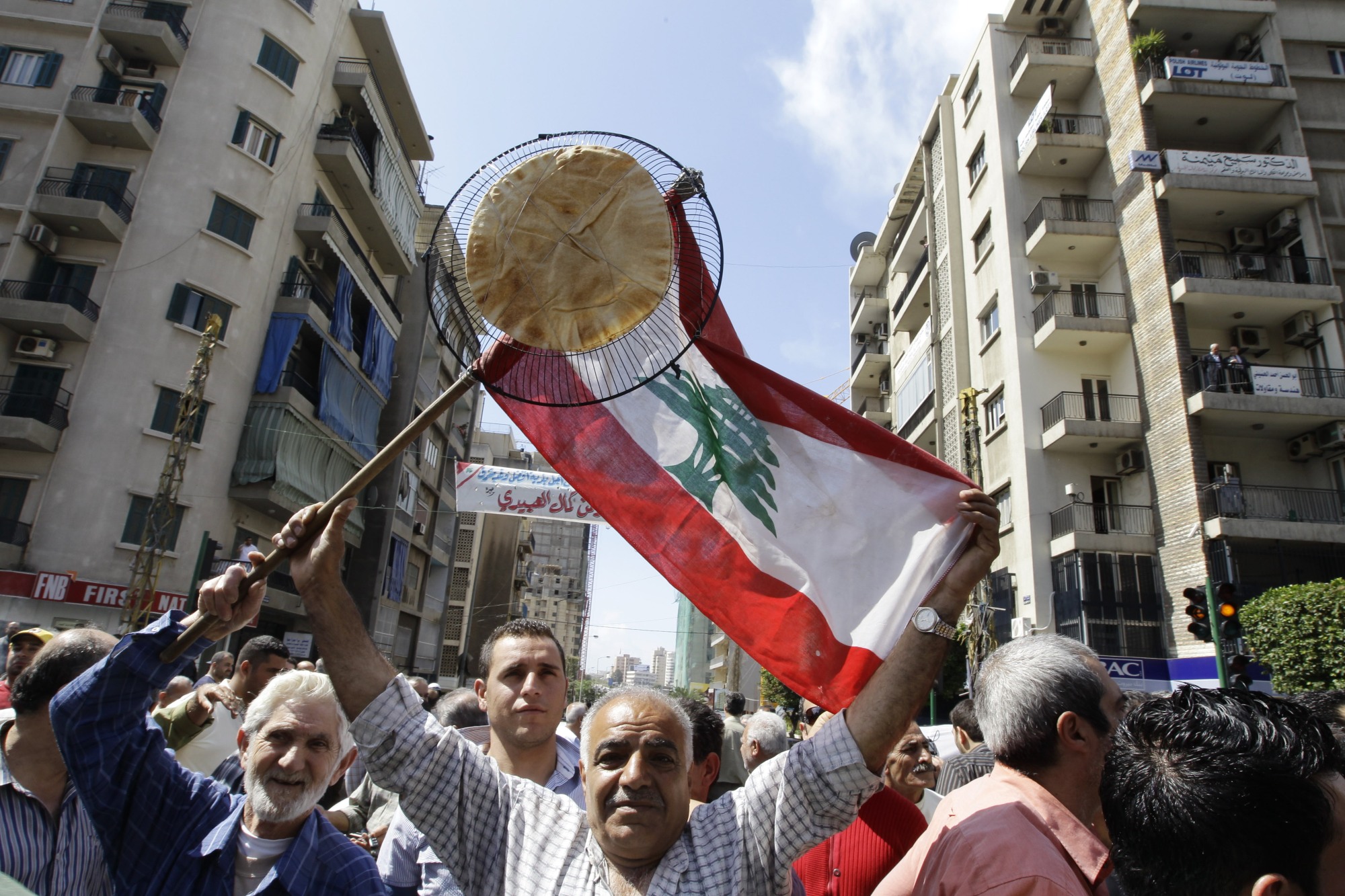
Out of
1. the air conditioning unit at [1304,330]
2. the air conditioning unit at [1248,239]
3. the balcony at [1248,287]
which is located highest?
the air conditioning unit at [1248,239]

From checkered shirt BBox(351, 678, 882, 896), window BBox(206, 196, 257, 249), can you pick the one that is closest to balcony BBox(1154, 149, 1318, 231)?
checkered shirt BBox(351, 678, 882, 896)

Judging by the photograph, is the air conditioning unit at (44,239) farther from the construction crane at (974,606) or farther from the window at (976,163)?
the window at (976,163)

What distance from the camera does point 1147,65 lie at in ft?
71.9

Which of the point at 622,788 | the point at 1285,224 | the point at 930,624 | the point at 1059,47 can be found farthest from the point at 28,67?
the point at 1285,224

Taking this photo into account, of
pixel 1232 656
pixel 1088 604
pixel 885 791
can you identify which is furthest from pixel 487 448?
pixel 885 791

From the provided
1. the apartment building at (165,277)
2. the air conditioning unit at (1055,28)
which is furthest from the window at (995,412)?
the apartment building at (165,277)

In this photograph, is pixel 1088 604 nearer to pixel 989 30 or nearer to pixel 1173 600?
pixel 1173 600

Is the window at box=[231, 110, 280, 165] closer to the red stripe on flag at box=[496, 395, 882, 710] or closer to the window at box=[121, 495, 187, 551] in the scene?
the window at box=[121, 495, 187, 551]

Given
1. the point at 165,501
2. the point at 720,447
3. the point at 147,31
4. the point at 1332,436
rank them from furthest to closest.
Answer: the point at 147,31
the point at 1332,436
the point at 165,501
the point at 720,447

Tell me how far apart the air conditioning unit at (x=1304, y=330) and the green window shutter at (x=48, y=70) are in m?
32.4

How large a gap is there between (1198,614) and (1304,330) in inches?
483

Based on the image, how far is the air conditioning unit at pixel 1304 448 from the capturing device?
19984 millimetres

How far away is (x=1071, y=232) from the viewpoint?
22453mm

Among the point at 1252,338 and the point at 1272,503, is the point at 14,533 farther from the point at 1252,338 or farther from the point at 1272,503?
the point at 1252,338
